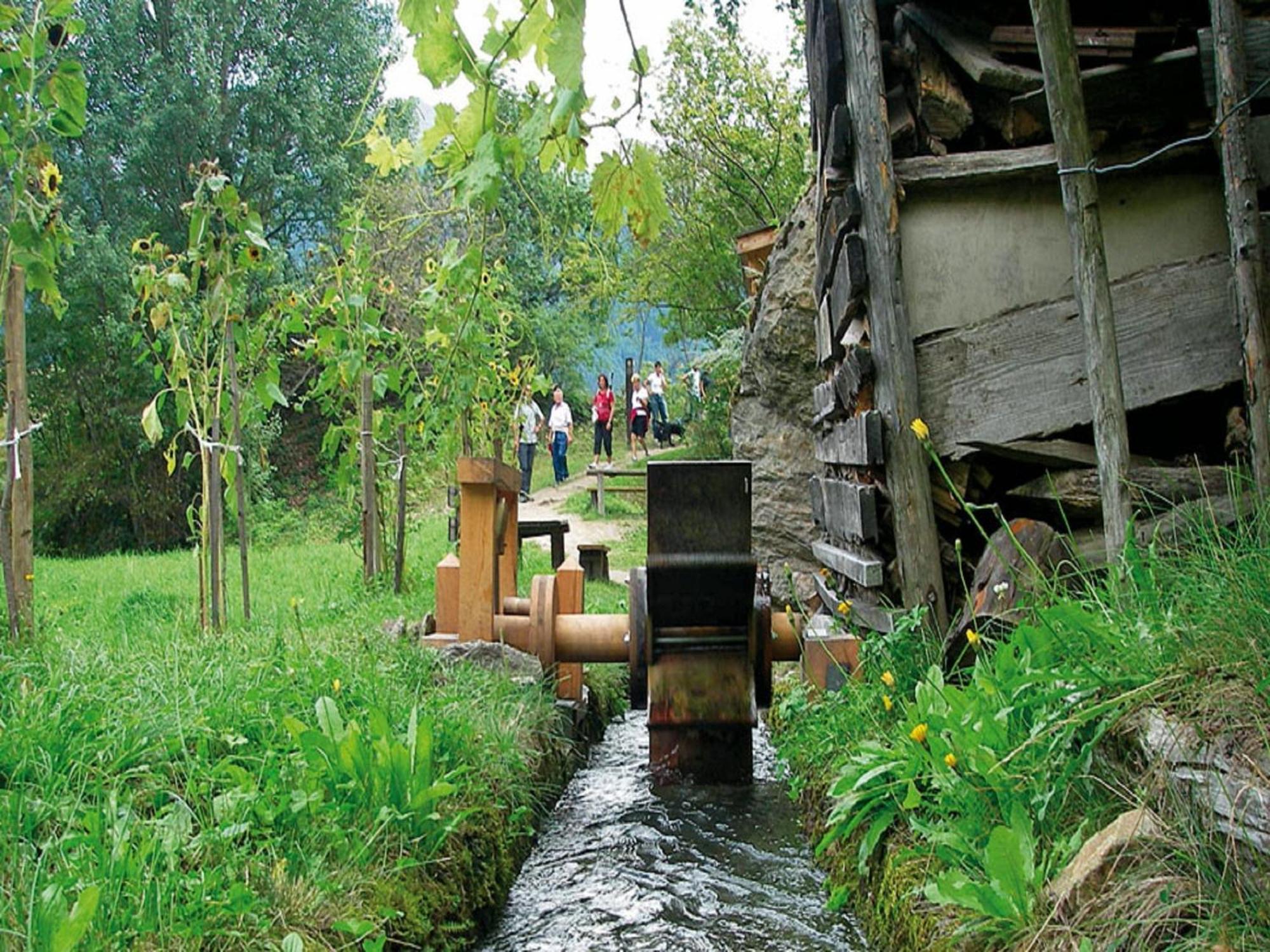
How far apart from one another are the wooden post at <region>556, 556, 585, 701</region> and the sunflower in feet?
9.14

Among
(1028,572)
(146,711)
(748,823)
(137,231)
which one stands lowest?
(748,823)

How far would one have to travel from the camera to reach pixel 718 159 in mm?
24938

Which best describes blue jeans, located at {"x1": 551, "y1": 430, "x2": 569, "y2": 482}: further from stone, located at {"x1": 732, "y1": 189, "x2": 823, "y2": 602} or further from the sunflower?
the sunflower

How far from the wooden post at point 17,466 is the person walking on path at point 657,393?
2138 centimetres

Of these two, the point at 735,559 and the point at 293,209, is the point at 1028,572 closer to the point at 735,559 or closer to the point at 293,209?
the point at 735,559

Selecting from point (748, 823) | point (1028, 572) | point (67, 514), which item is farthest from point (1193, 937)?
point (67, 514)

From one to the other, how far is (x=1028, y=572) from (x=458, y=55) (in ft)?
9.03

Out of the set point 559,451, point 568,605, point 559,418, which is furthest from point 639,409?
point 568,605

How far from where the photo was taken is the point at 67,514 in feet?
66.8

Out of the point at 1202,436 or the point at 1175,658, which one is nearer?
the point at 1175,658

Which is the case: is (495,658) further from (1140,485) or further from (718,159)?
(718,159)

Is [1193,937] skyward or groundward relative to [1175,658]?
groundward

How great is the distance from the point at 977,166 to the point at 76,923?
4103 mm

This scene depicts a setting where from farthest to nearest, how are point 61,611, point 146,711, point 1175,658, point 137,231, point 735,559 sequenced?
point 137,231 → point 61,611 → point 735,559 → point 146,711 → point 1175,658
